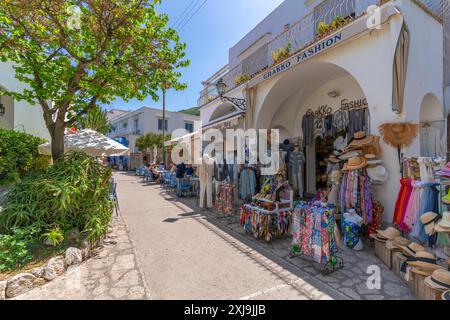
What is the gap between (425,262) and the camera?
2.59 metres

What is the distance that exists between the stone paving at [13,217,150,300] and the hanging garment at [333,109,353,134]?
600 cm

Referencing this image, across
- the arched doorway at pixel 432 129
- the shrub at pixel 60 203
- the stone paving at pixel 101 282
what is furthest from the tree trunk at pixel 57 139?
the arched doorway at pixel 432 129

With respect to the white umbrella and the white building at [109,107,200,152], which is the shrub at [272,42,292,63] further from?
the white building at [109,107,200,152]

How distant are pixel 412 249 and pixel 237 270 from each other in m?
2.39

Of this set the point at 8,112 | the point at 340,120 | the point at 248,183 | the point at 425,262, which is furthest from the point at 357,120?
the point at 8,112

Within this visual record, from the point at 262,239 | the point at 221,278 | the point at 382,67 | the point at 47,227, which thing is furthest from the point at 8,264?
the point at 382,67

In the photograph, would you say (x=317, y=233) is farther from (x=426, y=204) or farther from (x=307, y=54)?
(x=307, y=54)

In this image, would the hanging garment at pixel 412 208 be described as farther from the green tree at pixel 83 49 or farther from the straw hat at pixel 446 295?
the green tree at pixel 83 49

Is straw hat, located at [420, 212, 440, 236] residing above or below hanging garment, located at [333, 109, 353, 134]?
below

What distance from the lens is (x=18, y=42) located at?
4309 mm

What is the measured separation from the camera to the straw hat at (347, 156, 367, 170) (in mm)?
4143

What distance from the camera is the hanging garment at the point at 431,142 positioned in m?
5.05

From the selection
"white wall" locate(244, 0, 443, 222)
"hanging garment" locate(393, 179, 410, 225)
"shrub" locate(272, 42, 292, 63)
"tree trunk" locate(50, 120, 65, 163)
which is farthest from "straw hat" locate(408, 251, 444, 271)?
"tree trunk" locate(50, 120, 65, 163)

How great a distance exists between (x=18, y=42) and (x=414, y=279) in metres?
7.49
